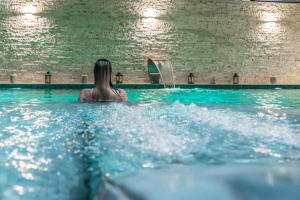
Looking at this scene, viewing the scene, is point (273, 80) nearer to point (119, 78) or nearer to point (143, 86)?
point (143, 86)

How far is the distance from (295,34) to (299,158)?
44.4ft

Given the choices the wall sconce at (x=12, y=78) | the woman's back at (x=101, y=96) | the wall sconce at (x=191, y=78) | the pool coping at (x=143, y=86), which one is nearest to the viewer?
the woman's back at (x=101, y=96)

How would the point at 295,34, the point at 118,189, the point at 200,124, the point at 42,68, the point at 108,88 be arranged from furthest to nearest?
the point at 295,34 < the point at 42,68 < the point at 108,88 < the point at 200,124 < the point at 118,189

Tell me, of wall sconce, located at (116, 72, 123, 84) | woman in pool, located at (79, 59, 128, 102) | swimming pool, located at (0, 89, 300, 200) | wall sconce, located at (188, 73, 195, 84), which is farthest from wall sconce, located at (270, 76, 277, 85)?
swimming pool, located at (0, 89, 300, 200)

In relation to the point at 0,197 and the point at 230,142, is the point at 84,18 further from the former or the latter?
the point at 0,197

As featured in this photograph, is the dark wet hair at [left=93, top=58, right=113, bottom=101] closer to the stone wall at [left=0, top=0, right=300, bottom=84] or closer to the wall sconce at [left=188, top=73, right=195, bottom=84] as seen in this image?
the stone wall at [left=0, top=0, right=300, bottom=84]

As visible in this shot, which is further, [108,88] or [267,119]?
[108,88]

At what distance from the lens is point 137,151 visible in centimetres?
240

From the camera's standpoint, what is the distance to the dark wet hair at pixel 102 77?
5543mm

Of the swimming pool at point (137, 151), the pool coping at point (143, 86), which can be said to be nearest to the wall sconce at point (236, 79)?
the pool coping at point (143, 86)

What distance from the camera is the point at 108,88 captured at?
5828mm

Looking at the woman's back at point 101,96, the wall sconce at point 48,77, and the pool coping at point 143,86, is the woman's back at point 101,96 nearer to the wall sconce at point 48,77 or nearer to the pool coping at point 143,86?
the pool coping at point 143,86

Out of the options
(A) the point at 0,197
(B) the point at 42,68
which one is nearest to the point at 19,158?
(A) the point at 0,197

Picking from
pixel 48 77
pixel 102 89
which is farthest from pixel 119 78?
pixel 102 89
